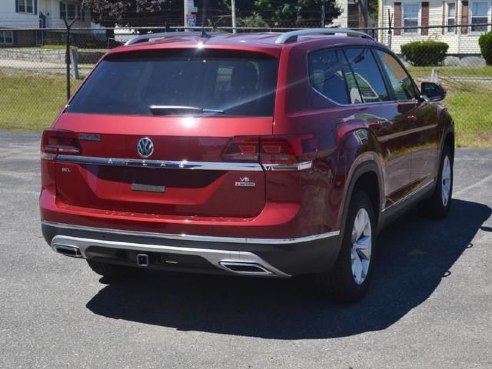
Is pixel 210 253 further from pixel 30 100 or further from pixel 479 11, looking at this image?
pixel 479 11

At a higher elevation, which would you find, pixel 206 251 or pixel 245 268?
pixel 206 251

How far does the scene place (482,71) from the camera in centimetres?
2836

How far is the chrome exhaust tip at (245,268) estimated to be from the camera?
4430mm

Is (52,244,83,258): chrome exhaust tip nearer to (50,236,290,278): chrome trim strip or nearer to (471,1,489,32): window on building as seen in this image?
(50,236,290,278): chrome trim strip

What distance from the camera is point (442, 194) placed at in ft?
25.5

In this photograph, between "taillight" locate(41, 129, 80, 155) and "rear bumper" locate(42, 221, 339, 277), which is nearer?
"rear bumper" locate(42, 221, 339, 277)

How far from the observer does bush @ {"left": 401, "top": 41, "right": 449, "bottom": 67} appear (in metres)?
36.2

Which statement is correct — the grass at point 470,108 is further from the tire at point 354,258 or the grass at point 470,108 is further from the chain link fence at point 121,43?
the tire at point 354,258

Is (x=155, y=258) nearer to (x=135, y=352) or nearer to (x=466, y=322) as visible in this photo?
(x=135, y=352)

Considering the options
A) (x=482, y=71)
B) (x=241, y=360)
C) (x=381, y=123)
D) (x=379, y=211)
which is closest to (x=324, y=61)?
(x=381, y=123)

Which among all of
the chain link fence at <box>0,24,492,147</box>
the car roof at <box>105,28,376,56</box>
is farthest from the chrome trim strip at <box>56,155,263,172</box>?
the chain link fence at <box>0,24,492,147</box>

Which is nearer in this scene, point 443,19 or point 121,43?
point 121,43

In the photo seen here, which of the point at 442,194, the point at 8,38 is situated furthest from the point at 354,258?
the point at 8,38

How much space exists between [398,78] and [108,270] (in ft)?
10.1
